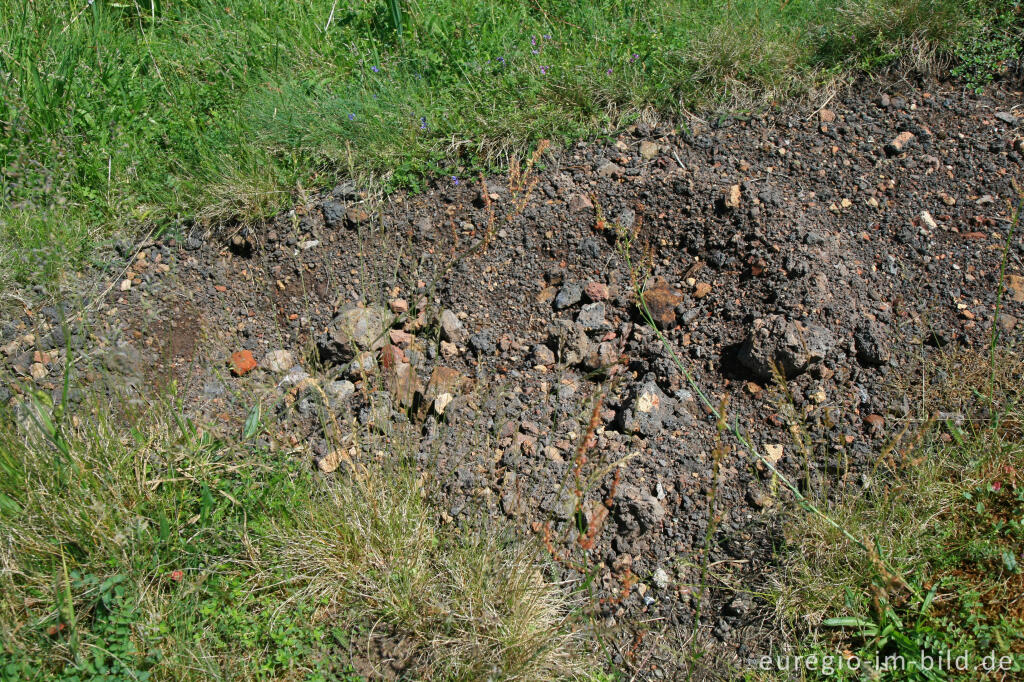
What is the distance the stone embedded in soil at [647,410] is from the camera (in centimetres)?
235

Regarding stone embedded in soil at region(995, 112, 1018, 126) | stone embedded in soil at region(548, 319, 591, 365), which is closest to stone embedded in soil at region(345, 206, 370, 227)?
stone embedded in soil at region(548, 319, 591, 365)

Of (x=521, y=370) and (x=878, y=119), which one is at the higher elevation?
(x=878, y=119)

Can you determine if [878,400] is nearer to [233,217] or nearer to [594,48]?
[594,48]

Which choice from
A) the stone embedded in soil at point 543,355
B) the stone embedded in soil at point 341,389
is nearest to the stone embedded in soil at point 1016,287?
the stone embedded in soil at point 543,355

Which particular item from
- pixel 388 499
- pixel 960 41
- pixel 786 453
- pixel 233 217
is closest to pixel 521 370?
pixel 388 499

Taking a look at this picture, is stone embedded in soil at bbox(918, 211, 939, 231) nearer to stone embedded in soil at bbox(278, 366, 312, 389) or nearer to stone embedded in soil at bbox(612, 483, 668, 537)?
stone embedded in soil at bbox(612, 483, 668, 537)

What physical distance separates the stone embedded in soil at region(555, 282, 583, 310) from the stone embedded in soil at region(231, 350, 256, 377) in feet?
3.74

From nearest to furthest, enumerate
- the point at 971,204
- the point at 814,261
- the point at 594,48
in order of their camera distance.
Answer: the point at 814,261 → the point at 971,204 → the point at 594,48

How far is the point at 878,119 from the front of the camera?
3.12 m

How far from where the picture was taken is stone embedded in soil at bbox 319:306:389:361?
268 cm

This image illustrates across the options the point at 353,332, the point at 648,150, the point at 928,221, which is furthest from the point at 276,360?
the point at 928,221

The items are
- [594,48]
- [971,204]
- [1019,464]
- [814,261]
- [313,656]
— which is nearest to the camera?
[313,656]

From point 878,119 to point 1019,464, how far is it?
1.64 m

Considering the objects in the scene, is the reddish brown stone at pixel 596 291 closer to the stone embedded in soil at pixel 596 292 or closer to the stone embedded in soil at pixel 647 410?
the stone embedded in soil at pixel 596 292
